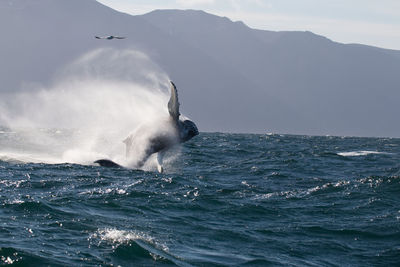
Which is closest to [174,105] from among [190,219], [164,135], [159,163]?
[164,135]

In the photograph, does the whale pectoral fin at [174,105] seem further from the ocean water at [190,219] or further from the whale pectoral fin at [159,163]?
the ocean water at [190,219]

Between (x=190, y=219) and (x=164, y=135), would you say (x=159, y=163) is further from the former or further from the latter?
(x=190, y=219)

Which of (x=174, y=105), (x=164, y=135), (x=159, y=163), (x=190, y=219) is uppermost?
(x=174, y=105)

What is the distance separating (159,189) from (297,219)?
4.97 metres

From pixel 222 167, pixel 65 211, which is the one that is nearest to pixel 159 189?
pixel 65 211

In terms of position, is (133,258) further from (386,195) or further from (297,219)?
(386,195)

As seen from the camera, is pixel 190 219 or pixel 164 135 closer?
pixel 190 219

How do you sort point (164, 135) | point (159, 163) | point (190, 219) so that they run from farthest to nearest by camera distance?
1. point (164, 135)
2. point (159, 163)
3. point (190, 219)

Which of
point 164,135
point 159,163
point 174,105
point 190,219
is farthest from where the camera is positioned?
point 164,135

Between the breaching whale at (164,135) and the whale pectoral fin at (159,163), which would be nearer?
the whale pectoral fin at (159,163)

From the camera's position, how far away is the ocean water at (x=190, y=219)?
10086 millimetres

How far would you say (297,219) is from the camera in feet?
46.1

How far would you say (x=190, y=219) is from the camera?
523 inches

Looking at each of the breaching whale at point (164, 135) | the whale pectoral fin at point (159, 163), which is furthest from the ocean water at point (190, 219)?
the breaching whale at point (164, 135)
